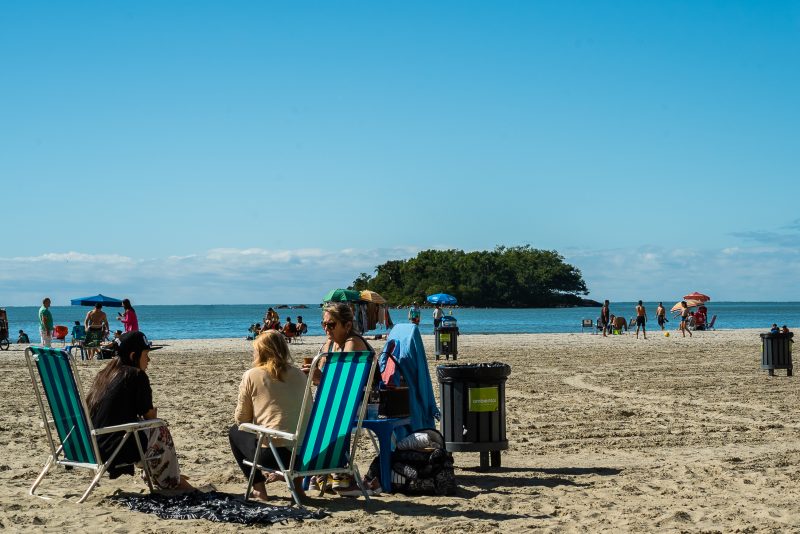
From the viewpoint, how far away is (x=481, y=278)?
134000 mm

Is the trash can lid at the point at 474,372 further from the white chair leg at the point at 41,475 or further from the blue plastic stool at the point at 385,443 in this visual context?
the white chair leg at the point at 41,475

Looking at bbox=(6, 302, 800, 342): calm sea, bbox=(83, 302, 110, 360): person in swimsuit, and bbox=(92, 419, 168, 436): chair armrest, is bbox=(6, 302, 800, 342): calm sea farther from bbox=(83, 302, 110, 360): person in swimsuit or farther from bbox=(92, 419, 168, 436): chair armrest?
bbox=(92, 419, 168, 436): chair armrest

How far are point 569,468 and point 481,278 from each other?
4990 inches

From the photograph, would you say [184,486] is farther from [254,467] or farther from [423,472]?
[423,472]

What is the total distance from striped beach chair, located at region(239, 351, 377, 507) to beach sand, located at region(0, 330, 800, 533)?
0.35 metres

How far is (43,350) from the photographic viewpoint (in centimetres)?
613

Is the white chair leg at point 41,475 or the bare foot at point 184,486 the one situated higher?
the white chair leg at point 41,475

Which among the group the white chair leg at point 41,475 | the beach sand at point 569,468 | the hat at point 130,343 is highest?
the hat at point 130,343

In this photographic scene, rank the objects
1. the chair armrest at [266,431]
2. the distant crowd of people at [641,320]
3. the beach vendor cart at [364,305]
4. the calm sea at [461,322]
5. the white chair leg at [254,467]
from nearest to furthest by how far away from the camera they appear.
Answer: the chair armrest at [266,431]
the white chair leg at [254,467]
the beach vendor cart at [364,305]
the distant crowd of people at [641,320]
the calm sea at [461,322]

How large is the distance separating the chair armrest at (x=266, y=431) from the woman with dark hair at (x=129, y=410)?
0.66 m

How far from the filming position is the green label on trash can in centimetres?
759

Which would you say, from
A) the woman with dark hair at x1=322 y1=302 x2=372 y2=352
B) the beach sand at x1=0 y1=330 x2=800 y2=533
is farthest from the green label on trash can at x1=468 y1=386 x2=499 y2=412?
the woman with dark hair at x1=322 y1=302 x2=372 y2=352

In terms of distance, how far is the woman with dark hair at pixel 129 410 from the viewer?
6281mm

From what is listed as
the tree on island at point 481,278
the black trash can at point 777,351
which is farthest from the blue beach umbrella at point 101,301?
the tree on island at point 481,278
